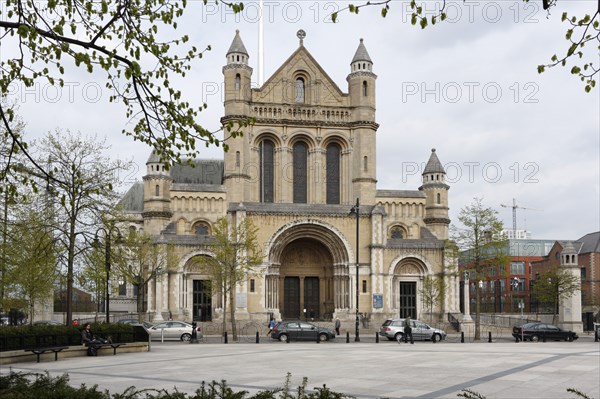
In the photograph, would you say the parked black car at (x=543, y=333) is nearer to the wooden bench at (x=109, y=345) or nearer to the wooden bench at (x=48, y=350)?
the wooden bench at (x=109, y=345)

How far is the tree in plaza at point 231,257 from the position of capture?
44.1 meters

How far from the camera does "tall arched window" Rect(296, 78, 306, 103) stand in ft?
183

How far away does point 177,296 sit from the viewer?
50.1 m

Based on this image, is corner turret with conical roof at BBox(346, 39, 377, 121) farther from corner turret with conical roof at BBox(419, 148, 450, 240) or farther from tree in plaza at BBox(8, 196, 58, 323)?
tree in plaza at BBox(8, 196, 58, 323)

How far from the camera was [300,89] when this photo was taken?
55938 mm

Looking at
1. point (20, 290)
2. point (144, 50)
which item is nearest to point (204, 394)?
point (144, 50)

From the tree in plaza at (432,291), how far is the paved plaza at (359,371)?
907 inches

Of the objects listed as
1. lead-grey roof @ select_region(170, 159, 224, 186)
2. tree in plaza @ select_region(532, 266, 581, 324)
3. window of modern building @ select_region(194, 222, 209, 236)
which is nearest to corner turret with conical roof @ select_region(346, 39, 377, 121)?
window of modern building @ select_region(194, 222, 209, 236)

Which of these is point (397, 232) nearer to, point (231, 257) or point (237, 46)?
point (231, 257)

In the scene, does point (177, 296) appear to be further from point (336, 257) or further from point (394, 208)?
point (394, 208)

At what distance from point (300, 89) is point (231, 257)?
17.5 meters

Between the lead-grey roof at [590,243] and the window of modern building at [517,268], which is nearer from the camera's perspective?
the lead-grey roof at [590,243]

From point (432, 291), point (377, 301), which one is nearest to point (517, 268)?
point (432, 291)

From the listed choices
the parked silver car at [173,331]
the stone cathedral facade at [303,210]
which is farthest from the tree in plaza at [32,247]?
the stone cathedral facade at [303,210]
